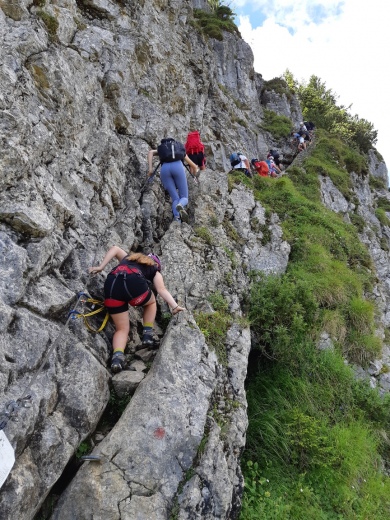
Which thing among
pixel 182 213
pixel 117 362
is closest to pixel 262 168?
pixel 182 213

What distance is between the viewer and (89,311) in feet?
20.8

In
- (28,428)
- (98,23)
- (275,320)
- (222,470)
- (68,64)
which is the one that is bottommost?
(28,428)

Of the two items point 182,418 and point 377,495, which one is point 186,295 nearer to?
point 182,418

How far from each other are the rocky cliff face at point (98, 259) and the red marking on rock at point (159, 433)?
0.04 feet

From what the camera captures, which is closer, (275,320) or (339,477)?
(339,477)

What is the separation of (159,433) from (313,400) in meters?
3.98

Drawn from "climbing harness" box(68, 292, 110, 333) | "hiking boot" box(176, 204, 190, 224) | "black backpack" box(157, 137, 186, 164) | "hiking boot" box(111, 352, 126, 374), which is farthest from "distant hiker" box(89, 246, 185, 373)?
"black backpack" box(157, 137, 186, 164)

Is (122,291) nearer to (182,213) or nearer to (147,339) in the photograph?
(147,339)

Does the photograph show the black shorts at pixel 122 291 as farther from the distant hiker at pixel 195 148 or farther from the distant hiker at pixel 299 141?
the distant hiker at pixel 299 141

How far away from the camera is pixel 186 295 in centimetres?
772

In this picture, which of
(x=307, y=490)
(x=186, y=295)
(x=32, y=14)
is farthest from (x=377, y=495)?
(x=32, y=14)

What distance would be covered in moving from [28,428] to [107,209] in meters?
5.04

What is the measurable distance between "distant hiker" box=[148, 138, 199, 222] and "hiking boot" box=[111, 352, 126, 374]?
4229mm

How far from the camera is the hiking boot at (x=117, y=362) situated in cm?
594
